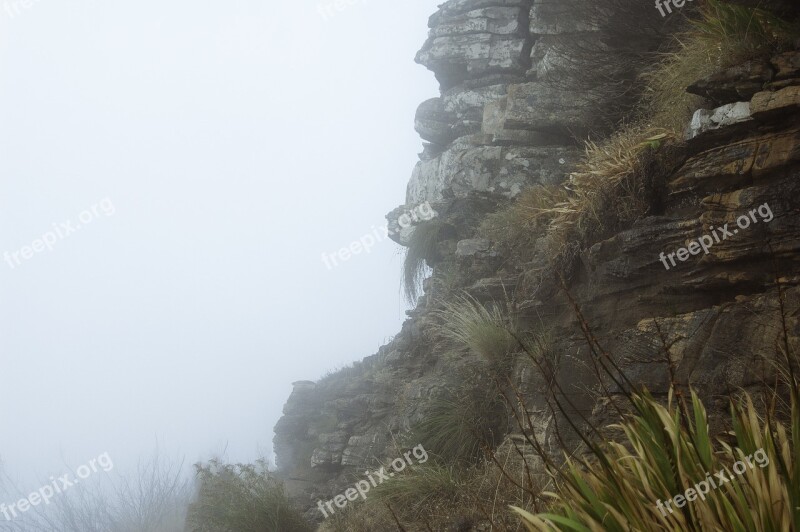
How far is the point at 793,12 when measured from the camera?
179 inches

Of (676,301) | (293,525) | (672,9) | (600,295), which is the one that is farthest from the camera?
(672,9)

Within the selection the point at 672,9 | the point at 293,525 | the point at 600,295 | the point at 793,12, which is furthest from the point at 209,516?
the point at 672,9

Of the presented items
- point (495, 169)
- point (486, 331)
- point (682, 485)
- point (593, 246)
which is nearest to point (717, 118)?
point (593, 246)

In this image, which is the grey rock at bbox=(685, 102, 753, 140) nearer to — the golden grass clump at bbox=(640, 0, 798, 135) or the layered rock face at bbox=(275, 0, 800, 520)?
the layered rock face at bbox=(275, 0, 800, 520)

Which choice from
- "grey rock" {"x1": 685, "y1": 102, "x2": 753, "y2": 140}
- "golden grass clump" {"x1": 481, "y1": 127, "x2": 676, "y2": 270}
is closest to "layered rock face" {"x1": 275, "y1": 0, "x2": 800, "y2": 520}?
"grey rock" {"x1": 685, "y1": 102, "x2": 753, "y2": 140}

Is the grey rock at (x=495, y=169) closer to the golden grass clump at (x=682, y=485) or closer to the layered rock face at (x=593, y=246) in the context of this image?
the layered rock face at (x=593, y=246)

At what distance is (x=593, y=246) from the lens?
17.2 ft

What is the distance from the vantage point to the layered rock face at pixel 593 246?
4012 mm

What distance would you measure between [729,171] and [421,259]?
5.86 metres

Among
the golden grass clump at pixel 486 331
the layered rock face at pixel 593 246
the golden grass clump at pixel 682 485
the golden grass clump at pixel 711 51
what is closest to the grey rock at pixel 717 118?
the layered rock face at pixel 593 246

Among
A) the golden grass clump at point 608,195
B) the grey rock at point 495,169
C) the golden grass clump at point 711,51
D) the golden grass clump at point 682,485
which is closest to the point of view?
the golden grass clump at point 682,485

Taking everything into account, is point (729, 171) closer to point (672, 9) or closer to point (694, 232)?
point (694, 232)

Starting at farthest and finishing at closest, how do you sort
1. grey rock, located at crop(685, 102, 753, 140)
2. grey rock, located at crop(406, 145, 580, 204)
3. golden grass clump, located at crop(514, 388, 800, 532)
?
grey rock, located at crop(406, 145, 580, 204) → grey rock, located at crop(685, 102, 753, 140) → golden grass clump, located at crop(514, 388, 800, 532)

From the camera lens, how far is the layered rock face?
4.01 metres
